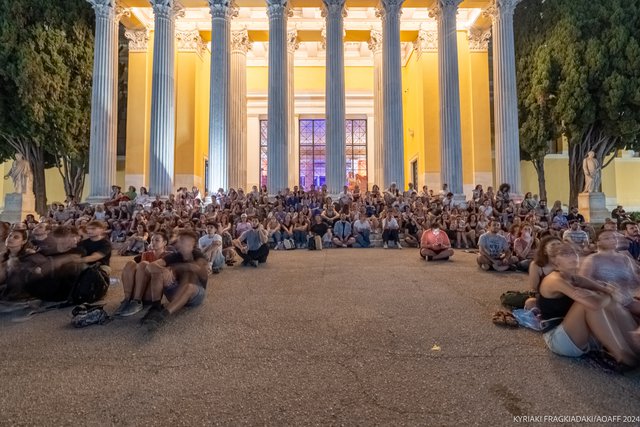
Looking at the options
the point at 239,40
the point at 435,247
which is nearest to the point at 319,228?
the point at 435,247

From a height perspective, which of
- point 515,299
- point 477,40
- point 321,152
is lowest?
point 515,299

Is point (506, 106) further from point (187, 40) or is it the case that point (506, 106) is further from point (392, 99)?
point (187, 40)

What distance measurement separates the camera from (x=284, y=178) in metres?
16.4

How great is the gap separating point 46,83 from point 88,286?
1590 cm

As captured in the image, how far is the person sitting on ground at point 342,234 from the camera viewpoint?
38.9ft

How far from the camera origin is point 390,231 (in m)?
11.6

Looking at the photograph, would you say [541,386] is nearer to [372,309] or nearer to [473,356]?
[473,356]

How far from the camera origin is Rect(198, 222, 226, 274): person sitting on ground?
7.38 metres

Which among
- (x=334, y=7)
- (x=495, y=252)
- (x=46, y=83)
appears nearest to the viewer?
(x=495, y=252)

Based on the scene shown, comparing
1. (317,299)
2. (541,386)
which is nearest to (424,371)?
(541,386)

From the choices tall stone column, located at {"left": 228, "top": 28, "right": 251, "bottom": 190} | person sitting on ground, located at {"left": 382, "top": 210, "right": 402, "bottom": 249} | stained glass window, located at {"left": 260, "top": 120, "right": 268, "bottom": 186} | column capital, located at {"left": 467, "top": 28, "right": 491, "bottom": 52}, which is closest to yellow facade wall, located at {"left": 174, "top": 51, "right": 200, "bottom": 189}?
tall stone column, located at {"left": 228, "top": 28, "right": 251, "bottom": 190}

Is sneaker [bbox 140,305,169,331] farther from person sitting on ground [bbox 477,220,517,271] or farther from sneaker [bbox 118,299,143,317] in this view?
person sitting on ground [bbox 477,220,517,271]

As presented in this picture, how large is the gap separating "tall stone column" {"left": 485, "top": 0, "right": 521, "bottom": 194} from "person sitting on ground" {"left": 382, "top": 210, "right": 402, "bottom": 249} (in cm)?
772

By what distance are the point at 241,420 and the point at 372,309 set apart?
9.05ft
